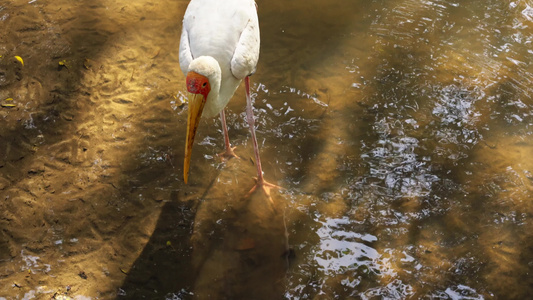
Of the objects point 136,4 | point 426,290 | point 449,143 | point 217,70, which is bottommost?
point 426,290

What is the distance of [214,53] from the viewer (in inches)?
124

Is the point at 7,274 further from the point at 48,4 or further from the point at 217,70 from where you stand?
the point at 48,4

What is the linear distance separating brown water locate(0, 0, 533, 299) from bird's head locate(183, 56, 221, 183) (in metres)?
0.81

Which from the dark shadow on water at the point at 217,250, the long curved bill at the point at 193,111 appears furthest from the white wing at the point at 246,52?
the dark shadow on water at the point at 217,250

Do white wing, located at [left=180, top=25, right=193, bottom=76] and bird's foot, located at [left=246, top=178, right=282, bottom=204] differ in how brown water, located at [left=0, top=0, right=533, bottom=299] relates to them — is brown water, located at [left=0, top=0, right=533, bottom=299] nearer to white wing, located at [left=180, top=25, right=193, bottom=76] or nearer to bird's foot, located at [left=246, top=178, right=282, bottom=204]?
bird's foot, located at [left=246, top=178, right=282, bottom=204]

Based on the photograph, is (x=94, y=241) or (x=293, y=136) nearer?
(x=94, y=241)

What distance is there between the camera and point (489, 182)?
142 inches

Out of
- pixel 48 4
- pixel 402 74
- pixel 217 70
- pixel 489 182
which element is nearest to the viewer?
pixel 217 70

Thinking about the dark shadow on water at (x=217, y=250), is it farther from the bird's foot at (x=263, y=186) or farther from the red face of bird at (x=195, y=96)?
the red face of bird at (x=195, y=96)

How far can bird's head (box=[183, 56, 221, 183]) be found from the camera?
293 cm

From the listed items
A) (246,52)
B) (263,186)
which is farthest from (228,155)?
(246,52)

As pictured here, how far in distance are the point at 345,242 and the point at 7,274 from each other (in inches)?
94.6

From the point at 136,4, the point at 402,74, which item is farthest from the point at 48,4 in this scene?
the point at 402,74

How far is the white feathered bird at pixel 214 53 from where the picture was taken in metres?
2.99
